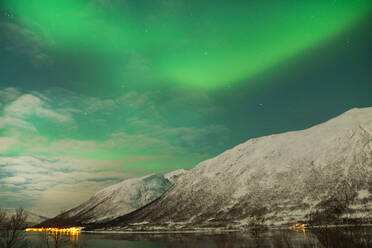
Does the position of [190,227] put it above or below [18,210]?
below

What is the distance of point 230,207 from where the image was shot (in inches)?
7495

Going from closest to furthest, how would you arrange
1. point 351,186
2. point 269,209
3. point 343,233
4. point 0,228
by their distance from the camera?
point 343,233 < point 0,228 < point 351,186 < point 269,209

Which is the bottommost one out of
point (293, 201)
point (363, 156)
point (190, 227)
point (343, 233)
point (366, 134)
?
point (190, 227)

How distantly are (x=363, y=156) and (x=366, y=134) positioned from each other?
26241mm

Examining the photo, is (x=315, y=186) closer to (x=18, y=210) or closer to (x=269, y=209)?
(x=269, y=209)

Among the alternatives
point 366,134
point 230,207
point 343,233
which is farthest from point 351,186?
point 343,233

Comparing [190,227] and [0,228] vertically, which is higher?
[0,228]

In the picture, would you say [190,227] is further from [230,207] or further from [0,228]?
[0,228]

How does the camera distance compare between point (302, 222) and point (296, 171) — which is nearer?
point (302, 222)

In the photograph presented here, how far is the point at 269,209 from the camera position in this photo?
552 ft

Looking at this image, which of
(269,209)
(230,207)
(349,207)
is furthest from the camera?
(230,207)

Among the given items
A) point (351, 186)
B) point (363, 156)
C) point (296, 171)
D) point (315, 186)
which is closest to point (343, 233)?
point (351, 186)

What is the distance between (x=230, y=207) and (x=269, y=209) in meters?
30.1

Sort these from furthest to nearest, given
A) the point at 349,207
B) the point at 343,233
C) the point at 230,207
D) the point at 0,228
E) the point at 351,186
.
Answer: the point at 230,207
the point at 351,186
the point at 349,207
the point at 0,228
the point at 343,233
